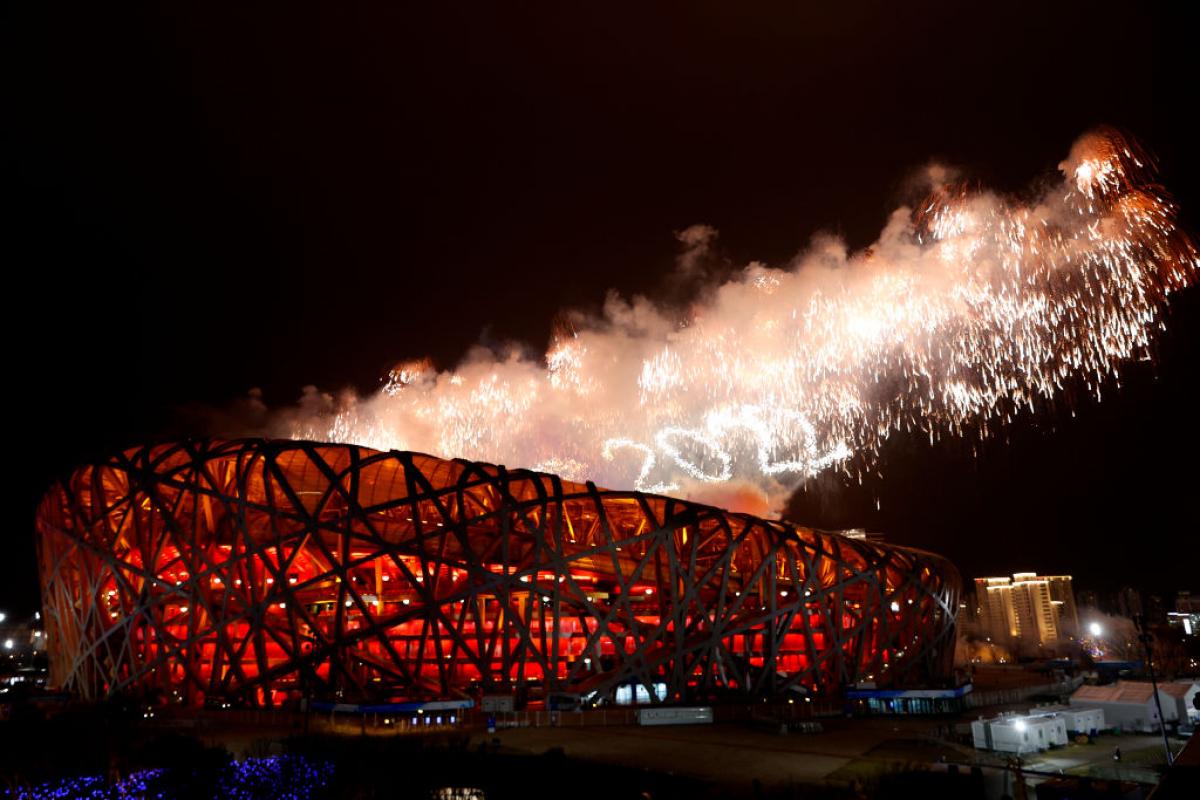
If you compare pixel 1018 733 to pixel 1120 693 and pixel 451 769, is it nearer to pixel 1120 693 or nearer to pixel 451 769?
pixel 1120 693

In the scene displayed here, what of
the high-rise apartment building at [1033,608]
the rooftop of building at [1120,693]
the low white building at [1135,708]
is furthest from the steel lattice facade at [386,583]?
the high-rise apartment building at [1033,608]

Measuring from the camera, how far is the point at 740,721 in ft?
109

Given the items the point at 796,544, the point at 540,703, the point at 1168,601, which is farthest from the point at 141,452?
the point at 1168,601

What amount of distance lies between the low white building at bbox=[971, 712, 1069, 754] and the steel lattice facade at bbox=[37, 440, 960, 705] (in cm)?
1514

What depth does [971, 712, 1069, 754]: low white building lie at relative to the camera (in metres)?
25.1

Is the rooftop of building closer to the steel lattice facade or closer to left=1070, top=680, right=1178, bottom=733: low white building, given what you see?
left=1070, top=680, right=1178, bottom=733: low white building

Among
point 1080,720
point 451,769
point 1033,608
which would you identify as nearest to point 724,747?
point 451,769

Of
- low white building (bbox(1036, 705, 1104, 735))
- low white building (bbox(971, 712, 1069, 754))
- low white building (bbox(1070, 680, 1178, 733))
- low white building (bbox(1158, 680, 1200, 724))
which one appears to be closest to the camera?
low white building (bbox(971, 712, 1069, 754))

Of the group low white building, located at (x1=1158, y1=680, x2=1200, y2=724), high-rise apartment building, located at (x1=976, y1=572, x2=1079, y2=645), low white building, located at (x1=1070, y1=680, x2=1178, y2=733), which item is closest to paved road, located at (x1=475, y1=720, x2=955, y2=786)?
low white building, located at (x1=1070, y1=680, x2=1178, y2=733)

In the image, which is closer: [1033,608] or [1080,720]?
[1080,720]

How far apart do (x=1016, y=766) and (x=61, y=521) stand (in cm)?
4369

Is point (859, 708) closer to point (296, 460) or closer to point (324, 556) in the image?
point (324, 556)

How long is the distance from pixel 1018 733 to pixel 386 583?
3012 centimetres

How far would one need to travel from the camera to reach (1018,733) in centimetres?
2514
